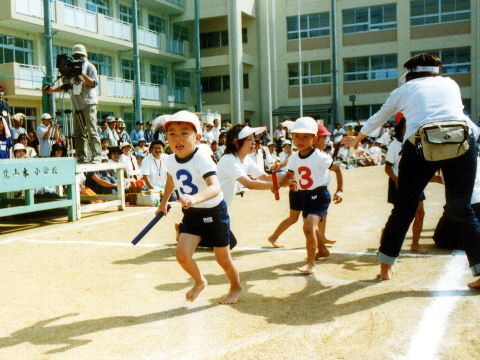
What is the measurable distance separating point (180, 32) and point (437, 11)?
15.7 metres

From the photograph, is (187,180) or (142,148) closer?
(187,180)

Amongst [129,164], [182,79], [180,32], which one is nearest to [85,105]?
[129,164]

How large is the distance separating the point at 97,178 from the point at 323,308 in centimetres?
783

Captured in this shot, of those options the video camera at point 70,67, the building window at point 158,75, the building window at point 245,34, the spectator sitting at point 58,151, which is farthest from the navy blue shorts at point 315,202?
the building window at point 245,34

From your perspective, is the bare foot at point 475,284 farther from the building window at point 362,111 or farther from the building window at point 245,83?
the building window at point 245,83

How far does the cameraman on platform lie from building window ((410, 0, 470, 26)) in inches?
1077

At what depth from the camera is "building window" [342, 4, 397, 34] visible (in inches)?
1270

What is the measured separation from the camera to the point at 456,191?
4.02 meters

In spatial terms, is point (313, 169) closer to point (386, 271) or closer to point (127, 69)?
point (386, 271)

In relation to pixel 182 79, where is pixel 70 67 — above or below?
below

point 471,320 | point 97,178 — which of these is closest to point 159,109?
point 97,178

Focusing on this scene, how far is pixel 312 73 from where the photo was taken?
34000 millimetres

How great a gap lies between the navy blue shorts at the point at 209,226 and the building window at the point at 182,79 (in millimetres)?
30116

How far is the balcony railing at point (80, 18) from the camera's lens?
23.4m
